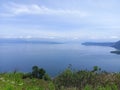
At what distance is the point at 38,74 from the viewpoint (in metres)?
19.3

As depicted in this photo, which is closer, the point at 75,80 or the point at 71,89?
the point at 71,89

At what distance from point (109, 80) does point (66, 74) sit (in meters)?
2.13

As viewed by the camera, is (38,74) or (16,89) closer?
(16,89)

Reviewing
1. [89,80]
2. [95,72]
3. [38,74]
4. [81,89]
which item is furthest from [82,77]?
[38,74]

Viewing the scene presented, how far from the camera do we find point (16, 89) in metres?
9.32

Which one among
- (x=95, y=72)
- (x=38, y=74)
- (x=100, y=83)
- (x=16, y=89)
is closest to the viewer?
(x=16, y=89)

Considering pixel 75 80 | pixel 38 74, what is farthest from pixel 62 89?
pixel 38 74

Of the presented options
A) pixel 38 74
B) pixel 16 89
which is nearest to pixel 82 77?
pixel 16 89

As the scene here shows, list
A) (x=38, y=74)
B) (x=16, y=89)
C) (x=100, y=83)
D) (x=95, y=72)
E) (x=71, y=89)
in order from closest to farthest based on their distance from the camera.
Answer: (x=16, y=89) < (x=71, y=89) < (x=100, y=83) < (x=95, y=72) < (x=38, y=74)

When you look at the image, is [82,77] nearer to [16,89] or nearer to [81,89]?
[81,89]

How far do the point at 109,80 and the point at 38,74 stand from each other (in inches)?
301

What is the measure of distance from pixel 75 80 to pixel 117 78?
218 cm

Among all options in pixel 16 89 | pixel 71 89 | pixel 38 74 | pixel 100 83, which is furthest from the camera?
pixel 38 74

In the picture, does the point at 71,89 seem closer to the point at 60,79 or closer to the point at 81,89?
the point at 81,89
